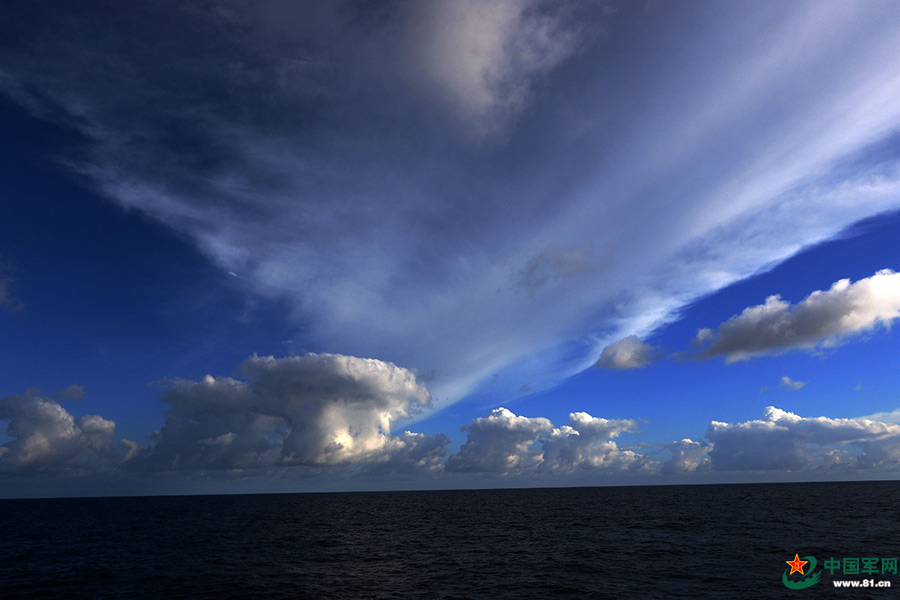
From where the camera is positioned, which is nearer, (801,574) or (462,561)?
(801,574)

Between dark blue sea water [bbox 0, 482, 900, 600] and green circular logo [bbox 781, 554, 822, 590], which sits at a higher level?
green circular logo [bbox 781, 554, 822, 590]

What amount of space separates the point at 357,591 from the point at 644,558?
3376cm

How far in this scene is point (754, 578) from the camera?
41.1 meters

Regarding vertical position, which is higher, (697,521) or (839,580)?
(839,580)

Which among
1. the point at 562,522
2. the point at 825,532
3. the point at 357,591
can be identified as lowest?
the point at 562,522

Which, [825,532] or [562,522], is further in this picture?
[562,522]

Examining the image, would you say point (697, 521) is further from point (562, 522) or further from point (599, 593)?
point (599, 593)

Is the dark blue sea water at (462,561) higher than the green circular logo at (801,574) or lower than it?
lower

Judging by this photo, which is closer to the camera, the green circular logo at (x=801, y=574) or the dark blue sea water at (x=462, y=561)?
the green circular logo at (x=801, y=574)

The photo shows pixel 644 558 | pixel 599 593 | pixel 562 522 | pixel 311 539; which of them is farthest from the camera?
pixel 562 522

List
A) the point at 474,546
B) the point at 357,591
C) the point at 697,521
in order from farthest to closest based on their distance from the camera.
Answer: the point at 697,521 → the point at 474,546 → the point at 357,591

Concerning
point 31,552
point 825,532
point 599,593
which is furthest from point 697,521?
point 31,552

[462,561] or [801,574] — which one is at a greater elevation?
[801,574]

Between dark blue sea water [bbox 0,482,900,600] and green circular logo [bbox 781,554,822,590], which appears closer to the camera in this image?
green circular logo [bbox 781,554,822,590]
